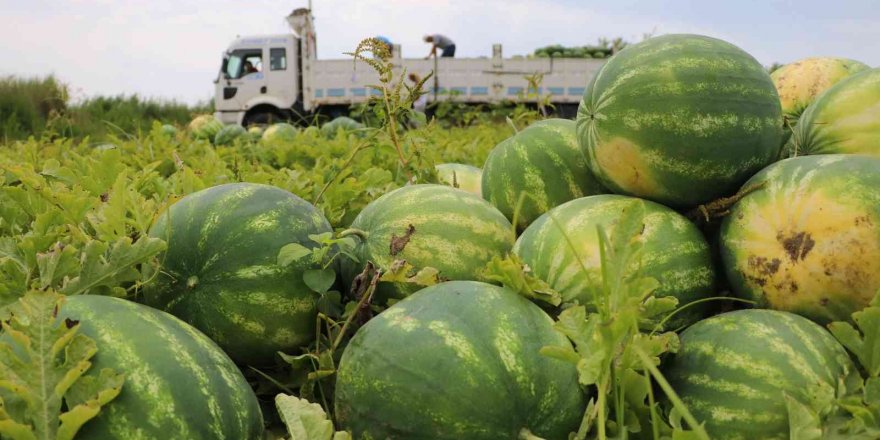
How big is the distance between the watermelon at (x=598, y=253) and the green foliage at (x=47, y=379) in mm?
954

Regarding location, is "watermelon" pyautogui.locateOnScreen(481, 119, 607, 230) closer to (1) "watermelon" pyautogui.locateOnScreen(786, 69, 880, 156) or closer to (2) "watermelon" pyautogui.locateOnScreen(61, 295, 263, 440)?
(1) "watermelon" pyautogui.locateOnScreen(786, 69, 880, 156)

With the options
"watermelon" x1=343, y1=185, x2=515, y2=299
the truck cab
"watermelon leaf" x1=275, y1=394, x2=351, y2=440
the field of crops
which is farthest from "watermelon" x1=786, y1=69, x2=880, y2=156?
the truck cab

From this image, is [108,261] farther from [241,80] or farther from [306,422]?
[241,80]

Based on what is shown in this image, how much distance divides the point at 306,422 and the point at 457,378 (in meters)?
0.27

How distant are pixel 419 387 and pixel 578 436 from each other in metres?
0.29

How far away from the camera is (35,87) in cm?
1661

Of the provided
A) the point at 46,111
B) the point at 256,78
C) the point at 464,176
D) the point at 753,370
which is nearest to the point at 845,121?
the point at 753,370

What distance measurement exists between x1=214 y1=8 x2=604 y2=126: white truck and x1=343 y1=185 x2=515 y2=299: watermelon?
677 inches

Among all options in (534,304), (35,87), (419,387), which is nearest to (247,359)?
(419,387)

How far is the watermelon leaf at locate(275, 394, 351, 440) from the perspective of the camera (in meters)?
1.16

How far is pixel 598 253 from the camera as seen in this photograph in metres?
1.66

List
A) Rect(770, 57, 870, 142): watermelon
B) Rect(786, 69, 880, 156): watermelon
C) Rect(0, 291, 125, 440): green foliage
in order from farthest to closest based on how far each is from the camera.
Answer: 1. Rect(770, 57, 870, 142): watermelon
2. Rect(786, 69, 880, 156): watermelon
3. Rect(0, 291, 125, 440): green foliage

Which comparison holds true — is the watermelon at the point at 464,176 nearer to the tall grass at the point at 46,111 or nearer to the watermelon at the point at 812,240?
the watermelon at the point at 812,240

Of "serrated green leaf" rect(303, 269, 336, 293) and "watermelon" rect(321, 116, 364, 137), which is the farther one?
"watermelon" rect(321, 116, 364, 137)
